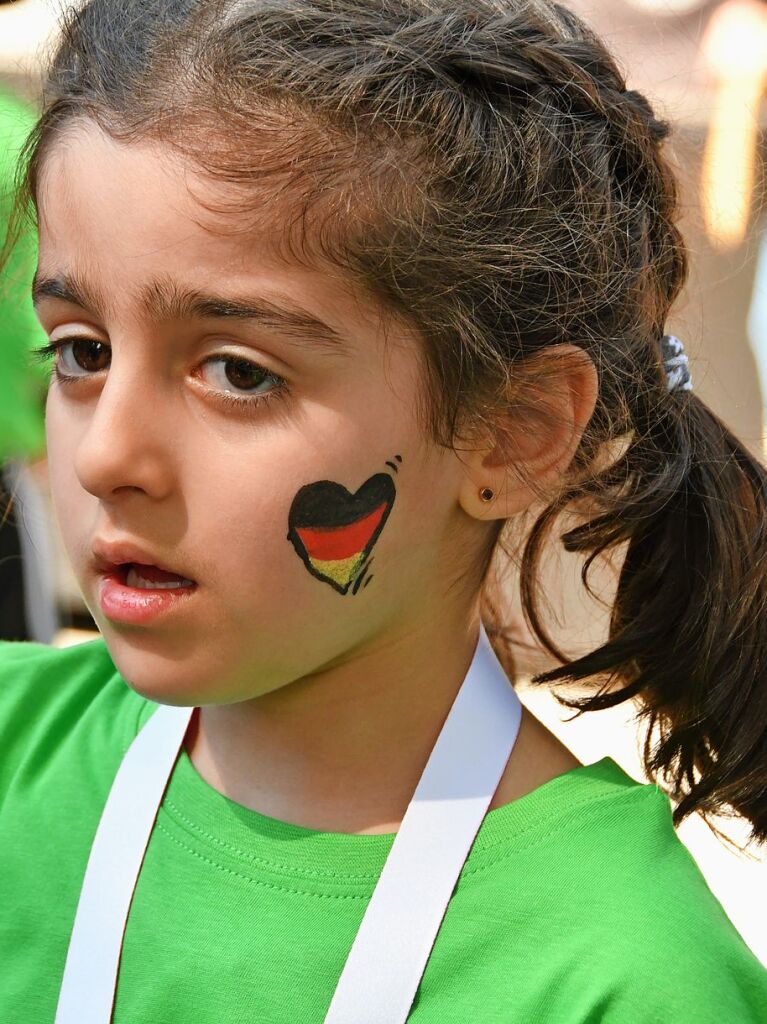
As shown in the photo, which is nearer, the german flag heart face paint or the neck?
Answer: the german flag heart face paint

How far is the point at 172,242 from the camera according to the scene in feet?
4.00

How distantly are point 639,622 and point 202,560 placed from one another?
0.61 meters

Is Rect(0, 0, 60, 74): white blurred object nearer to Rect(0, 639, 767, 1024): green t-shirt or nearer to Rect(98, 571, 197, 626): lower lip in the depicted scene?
→ Rect(98, 571, 197, 626): lower lip

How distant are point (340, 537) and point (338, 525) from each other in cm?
2

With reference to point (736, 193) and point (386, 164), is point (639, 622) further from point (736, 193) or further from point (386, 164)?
point (736, 193)

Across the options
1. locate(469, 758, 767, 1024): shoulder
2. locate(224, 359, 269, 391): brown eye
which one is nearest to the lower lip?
locate(224, 359, 269, 391): brown eye

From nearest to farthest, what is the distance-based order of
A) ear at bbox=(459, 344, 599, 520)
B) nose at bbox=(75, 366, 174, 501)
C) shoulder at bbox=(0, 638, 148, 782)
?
1. nose at bbox=(75, 366, 174, 501)
2. ear at bbox=(459, 344, 599, 520)
3. shoulder at bbox=(0, 638, 148, 782)

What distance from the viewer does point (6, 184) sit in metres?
2.14

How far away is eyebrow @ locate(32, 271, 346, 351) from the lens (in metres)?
1.23

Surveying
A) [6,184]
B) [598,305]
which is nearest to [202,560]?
[598,305]

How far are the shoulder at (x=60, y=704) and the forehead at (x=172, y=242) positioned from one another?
646mm

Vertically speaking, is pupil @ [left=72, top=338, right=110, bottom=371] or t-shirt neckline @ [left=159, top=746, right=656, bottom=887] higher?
pupil @ [left=72, top=338, right=110, bottom=371]

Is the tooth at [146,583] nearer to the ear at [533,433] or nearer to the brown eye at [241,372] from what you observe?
the brown eye at [241,372]

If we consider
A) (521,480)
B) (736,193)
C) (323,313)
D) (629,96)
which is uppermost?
(736,193)
